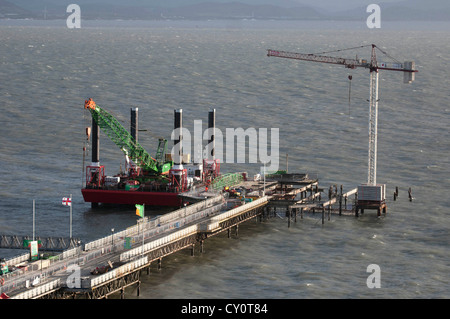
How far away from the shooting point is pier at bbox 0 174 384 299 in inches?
3570

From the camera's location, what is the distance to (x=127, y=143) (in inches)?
5694

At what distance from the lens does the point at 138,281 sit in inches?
3875

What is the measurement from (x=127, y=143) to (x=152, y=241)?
40.4 meters

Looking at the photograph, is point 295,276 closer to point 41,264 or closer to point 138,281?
point 138,281

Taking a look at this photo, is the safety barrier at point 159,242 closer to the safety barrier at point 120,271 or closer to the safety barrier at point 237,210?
the safety barrier at point 120,271

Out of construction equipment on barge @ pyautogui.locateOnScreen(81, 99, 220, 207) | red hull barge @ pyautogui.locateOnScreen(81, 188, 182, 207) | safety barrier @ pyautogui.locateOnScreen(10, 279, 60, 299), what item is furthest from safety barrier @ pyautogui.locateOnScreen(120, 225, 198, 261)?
construction equipment on barge @ pyautogui.locateOnScreen(81, 99, 220, 207)

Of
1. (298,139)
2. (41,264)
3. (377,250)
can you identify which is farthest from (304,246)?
(298,139)

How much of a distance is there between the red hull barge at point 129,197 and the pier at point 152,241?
16.5ft

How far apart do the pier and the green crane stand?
34.2 feet

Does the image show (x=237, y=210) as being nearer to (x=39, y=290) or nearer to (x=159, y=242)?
(x=159, y=242)

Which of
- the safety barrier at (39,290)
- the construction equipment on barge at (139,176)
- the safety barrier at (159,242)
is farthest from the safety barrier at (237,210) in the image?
the safety barrier at (39,290)

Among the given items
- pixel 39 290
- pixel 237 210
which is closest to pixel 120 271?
pixel 39 290

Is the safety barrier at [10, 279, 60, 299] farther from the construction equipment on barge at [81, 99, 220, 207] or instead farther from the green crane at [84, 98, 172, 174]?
the green crane at [84, 98, 172, 174]

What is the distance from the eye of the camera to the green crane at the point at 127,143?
14262 cm
